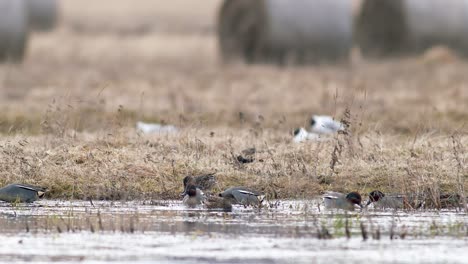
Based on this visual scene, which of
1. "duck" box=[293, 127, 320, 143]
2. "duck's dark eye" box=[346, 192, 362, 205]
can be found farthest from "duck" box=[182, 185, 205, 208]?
"duck" box=[293, 127, 320, 143]

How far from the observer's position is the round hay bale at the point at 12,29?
860 inches

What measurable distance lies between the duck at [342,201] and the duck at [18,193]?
3.04 meters

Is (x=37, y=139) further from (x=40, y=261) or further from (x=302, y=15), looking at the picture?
(x=302, y=15)

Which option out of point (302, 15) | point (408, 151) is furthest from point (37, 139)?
point (302, 15)

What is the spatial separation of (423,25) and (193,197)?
14.3 metres

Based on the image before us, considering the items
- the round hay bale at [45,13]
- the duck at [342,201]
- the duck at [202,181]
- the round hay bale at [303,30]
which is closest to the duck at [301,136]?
the duck at [202,181]

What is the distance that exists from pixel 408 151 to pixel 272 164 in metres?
1.89

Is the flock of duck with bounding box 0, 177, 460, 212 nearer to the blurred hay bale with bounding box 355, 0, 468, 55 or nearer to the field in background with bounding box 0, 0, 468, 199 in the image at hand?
the field in background with bounding box 0, 0, 468, 199

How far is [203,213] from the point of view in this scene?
10734mm

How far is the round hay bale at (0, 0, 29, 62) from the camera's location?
21844 millimetres

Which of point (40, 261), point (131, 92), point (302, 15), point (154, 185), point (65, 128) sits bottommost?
point (40, 261)

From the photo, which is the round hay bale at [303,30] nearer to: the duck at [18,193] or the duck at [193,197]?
the duck at [193,197]

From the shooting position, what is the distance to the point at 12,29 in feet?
72.0

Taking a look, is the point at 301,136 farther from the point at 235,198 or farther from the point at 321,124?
the point at 235,198
